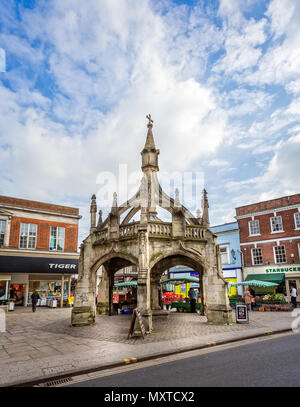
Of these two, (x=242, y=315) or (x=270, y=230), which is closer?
(x=242, y=315)

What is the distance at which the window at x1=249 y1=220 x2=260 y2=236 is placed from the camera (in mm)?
29870

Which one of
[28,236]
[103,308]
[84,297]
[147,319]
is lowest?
[103,308]

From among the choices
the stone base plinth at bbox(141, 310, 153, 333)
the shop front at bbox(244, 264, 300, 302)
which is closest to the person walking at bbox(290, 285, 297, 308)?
the shop front at bbox(244, 264, 300, 302)

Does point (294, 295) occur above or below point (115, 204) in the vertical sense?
below

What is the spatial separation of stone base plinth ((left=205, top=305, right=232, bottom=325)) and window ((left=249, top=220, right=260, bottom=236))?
58.1ft

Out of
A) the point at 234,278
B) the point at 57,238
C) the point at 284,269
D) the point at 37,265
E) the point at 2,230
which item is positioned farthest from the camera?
the point at 234,278

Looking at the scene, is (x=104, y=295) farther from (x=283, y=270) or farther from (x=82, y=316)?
(x=283, y=270)

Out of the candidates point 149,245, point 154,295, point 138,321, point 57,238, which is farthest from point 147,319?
point 57,238

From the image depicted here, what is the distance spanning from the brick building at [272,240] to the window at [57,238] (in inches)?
751

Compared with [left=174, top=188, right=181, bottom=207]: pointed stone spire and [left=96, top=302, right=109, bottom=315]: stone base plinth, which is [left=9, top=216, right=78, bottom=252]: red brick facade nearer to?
[left=96, top=302, right=109, bottom=315]: stone base plinth

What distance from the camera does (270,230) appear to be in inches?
1129

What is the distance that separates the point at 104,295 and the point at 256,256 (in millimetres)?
17801

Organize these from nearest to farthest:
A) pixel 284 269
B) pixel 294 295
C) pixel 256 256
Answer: pixel 294 295 < pixel 284 269 < pixel 256 256
